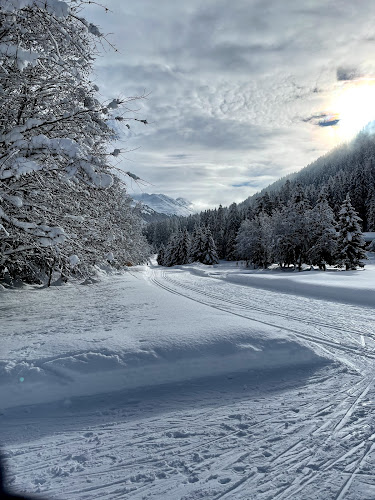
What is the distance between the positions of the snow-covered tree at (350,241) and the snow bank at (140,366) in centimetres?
3647

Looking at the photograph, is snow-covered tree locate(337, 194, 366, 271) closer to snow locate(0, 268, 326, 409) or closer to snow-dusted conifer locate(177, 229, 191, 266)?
snow locate(0, 268, 326, 409)

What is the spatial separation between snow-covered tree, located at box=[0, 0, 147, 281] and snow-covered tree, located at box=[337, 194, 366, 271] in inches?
1484

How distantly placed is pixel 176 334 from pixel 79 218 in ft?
9.01

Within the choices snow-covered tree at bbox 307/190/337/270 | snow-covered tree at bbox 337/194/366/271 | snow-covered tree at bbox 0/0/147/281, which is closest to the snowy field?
snow-covered tree at bbox 0/0/147/281

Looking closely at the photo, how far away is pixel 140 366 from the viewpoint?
478cm

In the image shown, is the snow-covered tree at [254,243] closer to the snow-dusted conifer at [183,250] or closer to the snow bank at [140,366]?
the snow-dusted conifer at [183,250]

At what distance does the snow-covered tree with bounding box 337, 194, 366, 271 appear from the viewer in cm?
3769

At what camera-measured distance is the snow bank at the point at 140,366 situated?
419cm

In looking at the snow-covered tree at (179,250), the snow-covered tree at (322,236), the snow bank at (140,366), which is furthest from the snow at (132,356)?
the snow-covered tree at (179,250)

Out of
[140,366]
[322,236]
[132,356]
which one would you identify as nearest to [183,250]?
[322,236]

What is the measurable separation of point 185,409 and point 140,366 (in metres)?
1.14

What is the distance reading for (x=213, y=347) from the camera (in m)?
5.46

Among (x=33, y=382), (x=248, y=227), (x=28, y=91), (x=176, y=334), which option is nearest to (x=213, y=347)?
(x=176, y=334)

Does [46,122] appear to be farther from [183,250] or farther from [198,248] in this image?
[183,250]
